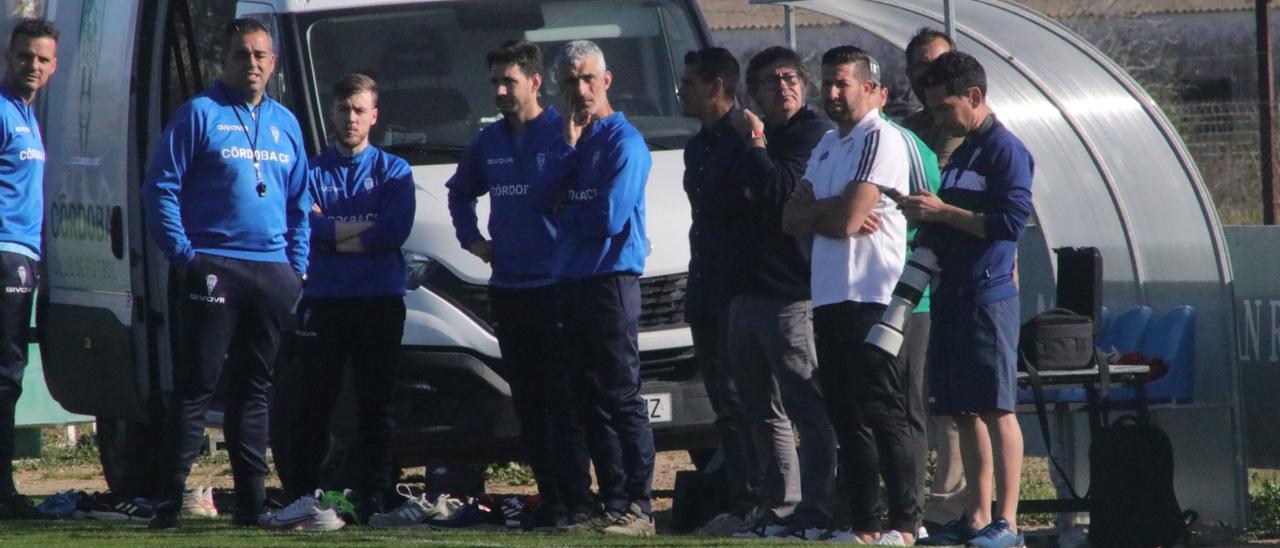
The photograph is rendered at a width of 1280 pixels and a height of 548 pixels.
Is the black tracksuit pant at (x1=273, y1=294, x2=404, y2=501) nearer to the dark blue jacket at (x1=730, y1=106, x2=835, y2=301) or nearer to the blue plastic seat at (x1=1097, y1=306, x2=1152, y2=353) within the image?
the dark blue jacket at (x1=730, y1=106, x2=835, y2=301)

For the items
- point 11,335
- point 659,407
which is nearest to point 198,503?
point 11,335

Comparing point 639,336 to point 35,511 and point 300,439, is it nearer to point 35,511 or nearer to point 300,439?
point 300,439

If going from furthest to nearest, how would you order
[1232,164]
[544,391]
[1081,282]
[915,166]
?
[1232,164] < [1081,282] < [544,391] < [915,166]

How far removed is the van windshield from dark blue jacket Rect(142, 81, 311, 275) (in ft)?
3.42

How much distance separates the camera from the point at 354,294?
7.87 metres

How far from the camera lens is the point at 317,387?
26.1 feet

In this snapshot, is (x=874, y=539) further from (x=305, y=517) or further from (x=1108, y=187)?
(x=1108, y=187)

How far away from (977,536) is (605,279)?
156 cm

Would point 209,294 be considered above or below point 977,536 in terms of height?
above

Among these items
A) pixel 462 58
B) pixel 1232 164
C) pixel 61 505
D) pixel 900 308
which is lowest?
pixel 61 505

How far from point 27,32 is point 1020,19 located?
4422 mm

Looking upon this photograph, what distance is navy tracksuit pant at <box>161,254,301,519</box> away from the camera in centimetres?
740

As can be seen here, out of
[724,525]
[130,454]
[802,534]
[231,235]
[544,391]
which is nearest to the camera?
[802,534]

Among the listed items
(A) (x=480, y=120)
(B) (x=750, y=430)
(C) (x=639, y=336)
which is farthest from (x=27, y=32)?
(B) (x=750, y=430)
